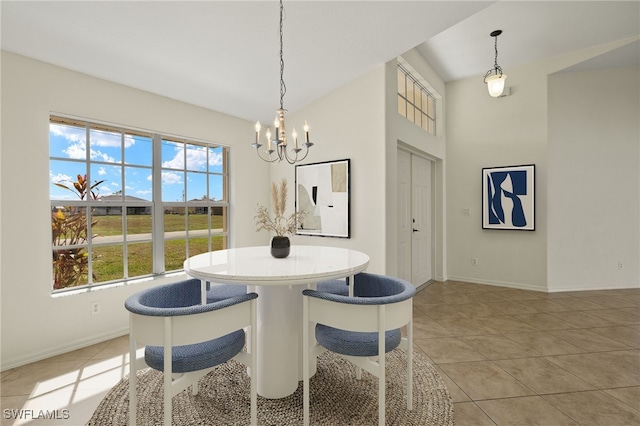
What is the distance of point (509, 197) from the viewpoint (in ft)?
14.7

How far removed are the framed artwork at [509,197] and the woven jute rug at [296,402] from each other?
3234 mm

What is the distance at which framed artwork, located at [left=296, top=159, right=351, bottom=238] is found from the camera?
11.3ft

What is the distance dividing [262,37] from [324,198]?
6.05ft

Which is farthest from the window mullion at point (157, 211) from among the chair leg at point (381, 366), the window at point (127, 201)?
the chair leg at point (381, 366)

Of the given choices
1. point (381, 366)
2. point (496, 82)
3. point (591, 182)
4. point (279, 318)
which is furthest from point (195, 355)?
point (591, 182)

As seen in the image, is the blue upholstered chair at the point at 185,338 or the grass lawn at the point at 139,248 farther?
the grass lawn at the point at 139,248

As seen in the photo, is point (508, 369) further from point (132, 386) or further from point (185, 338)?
point (132, 386)

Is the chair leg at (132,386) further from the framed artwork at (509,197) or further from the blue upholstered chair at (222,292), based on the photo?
the framed artwork at (509,197)

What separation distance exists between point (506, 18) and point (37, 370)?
551cm

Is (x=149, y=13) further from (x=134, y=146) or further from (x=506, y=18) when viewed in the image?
(x=506, y=18)

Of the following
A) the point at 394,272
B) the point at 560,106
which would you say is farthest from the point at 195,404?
the point at 560,106

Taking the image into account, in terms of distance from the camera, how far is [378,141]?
10.5 ft

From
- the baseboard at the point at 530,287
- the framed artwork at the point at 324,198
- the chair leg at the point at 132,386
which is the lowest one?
the baseboard at the point at 530,287

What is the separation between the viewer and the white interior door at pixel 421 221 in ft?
14.1
